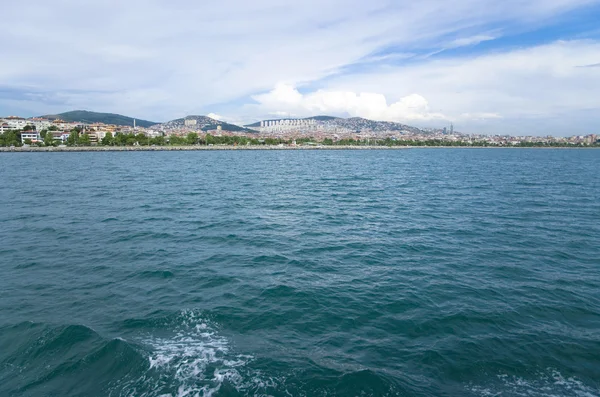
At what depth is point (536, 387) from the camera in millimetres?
6648

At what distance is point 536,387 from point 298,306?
17.9 ft

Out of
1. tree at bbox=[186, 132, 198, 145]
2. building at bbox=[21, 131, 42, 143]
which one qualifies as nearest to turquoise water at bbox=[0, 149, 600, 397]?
building at bbox=[21, 131, 42, 143]

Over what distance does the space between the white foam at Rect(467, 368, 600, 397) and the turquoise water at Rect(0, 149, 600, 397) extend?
0.11ft

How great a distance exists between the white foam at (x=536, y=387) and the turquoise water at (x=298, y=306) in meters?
0.03

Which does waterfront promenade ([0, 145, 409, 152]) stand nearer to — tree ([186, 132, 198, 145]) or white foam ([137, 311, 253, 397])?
tree ([186, 132, 198, 145])

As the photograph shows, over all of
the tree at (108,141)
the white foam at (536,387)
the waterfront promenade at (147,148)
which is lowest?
the white foam at (536,387)

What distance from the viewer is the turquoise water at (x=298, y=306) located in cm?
686

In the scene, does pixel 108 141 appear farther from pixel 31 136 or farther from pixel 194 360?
pixel 194 360

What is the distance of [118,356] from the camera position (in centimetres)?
740

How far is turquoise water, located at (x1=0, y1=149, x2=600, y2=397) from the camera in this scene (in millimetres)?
6859

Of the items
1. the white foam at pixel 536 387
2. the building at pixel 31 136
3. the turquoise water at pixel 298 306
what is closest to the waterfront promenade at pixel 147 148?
the building at pixel 31 136

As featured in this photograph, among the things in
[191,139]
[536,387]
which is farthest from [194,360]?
[191,139]

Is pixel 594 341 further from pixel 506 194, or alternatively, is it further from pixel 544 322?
pixel 506 194

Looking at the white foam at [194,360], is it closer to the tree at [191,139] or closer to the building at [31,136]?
the building at [31,136]
